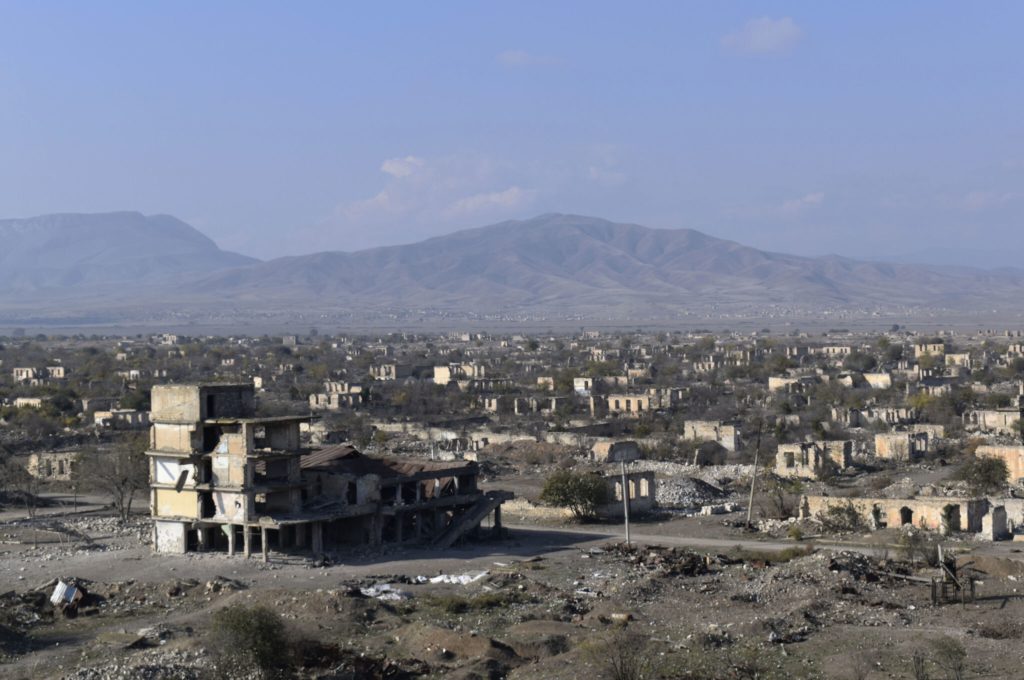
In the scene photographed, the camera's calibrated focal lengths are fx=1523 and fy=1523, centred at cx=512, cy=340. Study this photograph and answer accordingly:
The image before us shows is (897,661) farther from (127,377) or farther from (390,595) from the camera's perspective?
(127,377)

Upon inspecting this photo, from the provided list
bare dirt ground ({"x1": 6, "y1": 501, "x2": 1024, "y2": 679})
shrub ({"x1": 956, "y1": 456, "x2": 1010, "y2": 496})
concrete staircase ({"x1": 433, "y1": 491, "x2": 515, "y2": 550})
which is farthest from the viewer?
shrub ({"x1": 956, "y1": 456, "x2": 1010, "y2": 496})

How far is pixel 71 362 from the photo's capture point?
4139 inches

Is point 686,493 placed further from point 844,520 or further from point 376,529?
point 376,529

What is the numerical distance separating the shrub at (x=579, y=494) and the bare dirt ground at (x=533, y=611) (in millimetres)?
3527

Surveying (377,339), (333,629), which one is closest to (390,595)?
(333,629)

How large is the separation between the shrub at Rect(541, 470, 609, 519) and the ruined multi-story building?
3492mm

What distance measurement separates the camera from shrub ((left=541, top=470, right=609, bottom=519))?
117 ft

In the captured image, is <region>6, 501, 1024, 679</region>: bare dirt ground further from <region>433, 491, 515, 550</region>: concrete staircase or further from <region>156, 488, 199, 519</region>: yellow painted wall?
<region>156, 488, 199, 519</region>: yellow painted wall

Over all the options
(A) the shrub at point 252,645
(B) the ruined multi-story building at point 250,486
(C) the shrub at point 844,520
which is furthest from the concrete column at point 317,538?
(C) the shrub at point 844,520

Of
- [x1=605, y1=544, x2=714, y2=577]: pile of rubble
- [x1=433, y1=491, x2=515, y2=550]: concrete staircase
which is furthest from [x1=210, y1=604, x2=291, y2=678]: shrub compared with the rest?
[x1=433, y1=491, x2=515, y2=550]: concrete staircase

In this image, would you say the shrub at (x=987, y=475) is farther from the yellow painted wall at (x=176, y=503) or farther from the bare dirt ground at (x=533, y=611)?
the yellow painted wall at (x=176, y=503)

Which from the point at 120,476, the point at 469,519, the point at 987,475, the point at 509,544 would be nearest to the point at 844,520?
the point at 987,475

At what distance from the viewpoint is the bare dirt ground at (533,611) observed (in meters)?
20.8

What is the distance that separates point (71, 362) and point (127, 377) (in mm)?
24892
